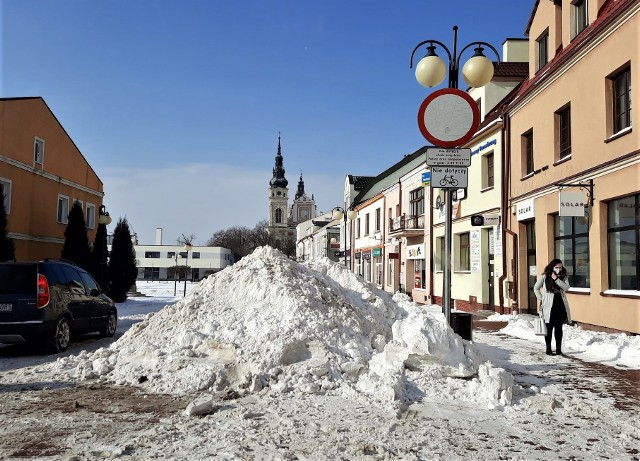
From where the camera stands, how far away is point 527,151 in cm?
1642

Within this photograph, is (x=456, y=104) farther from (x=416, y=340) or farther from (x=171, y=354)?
(x=171, y=354)

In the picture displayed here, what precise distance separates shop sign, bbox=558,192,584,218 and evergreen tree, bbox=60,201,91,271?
19.9m

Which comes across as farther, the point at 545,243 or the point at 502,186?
the point at 502,186

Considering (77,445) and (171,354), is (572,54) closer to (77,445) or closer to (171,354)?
(171,354)

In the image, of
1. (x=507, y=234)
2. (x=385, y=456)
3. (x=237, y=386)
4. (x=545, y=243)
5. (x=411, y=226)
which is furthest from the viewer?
(x=411, y=226)

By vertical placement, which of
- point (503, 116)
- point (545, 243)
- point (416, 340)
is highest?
point (503, 116)

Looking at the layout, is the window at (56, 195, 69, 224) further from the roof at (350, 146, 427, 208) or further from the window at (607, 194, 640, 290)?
the window at (607, 194, 640, 290)

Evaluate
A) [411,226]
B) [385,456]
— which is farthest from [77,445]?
[411,226]

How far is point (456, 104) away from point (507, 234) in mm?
11285

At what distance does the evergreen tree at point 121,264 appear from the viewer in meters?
25.2

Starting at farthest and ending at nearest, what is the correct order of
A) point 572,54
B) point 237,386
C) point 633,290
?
point 572,54 < point 633,290 < point 237,386

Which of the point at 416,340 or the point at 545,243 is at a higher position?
the point at 545,243

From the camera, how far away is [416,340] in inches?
244

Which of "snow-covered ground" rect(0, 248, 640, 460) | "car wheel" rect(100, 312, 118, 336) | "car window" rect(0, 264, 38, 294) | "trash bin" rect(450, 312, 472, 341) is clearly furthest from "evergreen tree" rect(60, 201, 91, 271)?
"trash bin" rect(450, 312, 472, 341)
